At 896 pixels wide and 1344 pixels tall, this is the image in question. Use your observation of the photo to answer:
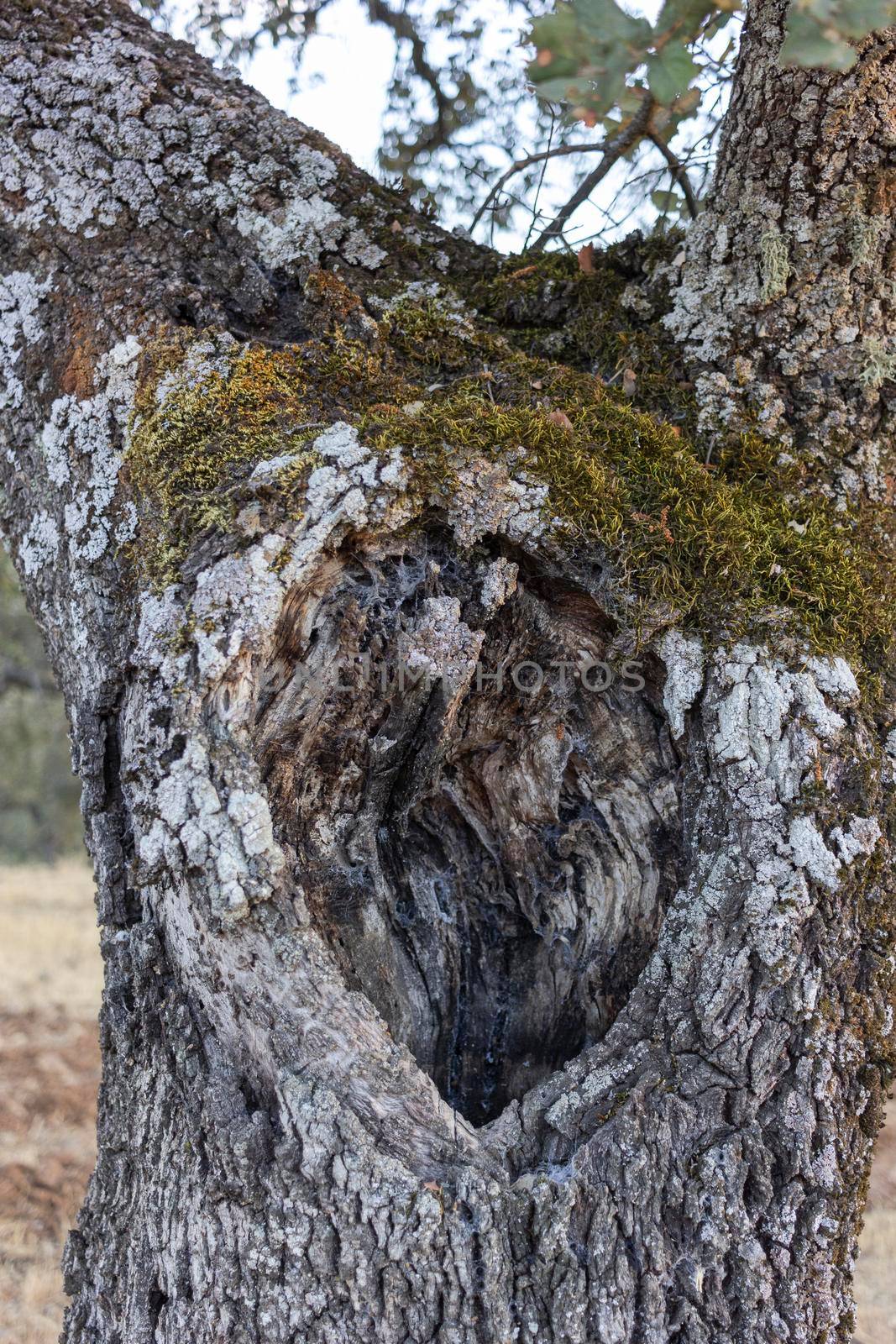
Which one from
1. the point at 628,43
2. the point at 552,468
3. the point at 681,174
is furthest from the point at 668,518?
the point at 681,174

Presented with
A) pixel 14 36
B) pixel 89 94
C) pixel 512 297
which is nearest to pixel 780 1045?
pixel 512 297

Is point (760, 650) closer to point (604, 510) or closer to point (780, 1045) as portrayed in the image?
point (604, 510)

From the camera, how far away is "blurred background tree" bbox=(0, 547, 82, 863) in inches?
493

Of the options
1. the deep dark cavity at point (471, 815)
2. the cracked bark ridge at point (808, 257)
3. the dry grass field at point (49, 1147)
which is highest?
the cracked bark ridge at point (808, 257)

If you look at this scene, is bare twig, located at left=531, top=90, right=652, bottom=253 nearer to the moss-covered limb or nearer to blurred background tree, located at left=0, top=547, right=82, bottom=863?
the moss-covered limb

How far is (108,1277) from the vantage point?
190 centimetres

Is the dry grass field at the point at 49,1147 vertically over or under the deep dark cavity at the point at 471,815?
under

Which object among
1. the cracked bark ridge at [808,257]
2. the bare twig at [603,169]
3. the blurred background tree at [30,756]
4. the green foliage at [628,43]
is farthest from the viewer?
the blurred background tree at [30,756]

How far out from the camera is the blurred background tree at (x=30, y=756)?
493 inches

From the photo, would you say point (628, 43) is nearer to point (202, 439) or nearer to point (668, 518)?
point (668, 518)

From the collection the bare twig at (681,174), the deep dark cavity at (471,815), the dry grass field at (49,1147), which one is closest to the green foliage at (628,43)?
the deep dark cavity at (471,815)

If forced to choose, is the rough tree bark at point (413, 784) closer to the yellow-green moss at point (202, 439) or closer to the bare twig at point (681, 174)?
the yellow-green moss at point (202, 439)

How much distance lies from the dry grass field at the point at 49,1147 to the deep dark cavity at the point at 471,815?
241cm

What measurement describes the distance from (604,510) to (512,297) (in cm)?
86
